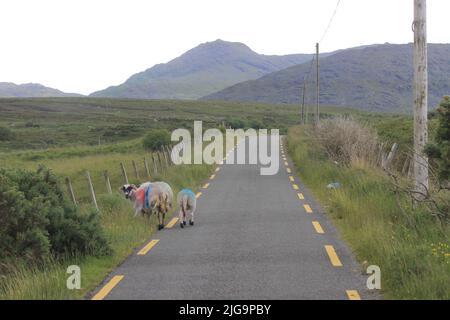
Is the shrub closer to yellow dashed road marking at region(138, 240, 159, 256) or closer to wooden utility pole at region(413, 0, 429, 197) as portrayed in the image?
yellow dashed road marking at region(138, 240, 159, 256)

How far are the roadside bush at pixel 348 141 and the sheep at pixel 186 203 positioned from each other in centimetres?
818

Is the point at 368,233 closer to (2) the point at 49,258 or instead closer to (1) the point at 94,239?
(1) the point at 94,239

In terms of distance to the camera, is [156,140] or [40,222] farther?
[156,140]

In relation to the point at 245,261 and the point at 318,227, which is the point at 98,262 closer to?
the point at 245,261

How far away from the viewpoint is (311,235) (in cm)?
1100

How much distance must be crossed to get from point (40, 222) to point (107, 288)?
1945 millimetres

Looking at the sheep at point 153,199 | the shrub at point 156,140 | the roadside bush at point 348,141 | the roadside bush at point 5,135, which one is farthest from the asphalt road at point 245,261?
the roadside bush at point 5,135

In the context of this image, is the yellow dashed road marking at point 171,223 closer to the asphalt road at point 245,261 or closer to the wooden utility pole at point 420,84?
the asphalt road at point 245,261

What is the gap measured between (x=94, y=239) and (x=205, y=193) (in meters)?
9.48

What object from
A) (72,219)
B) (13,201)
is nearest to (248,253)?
(72,219)

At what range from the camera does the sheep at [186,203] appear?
12250mm

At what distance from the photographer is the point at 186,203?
1242 cm

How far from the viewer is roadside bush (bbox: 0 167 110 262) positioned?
8406 mm

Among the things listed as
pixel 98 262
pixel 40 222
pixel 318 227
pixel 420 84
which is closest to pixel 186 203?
pixel 318 227
